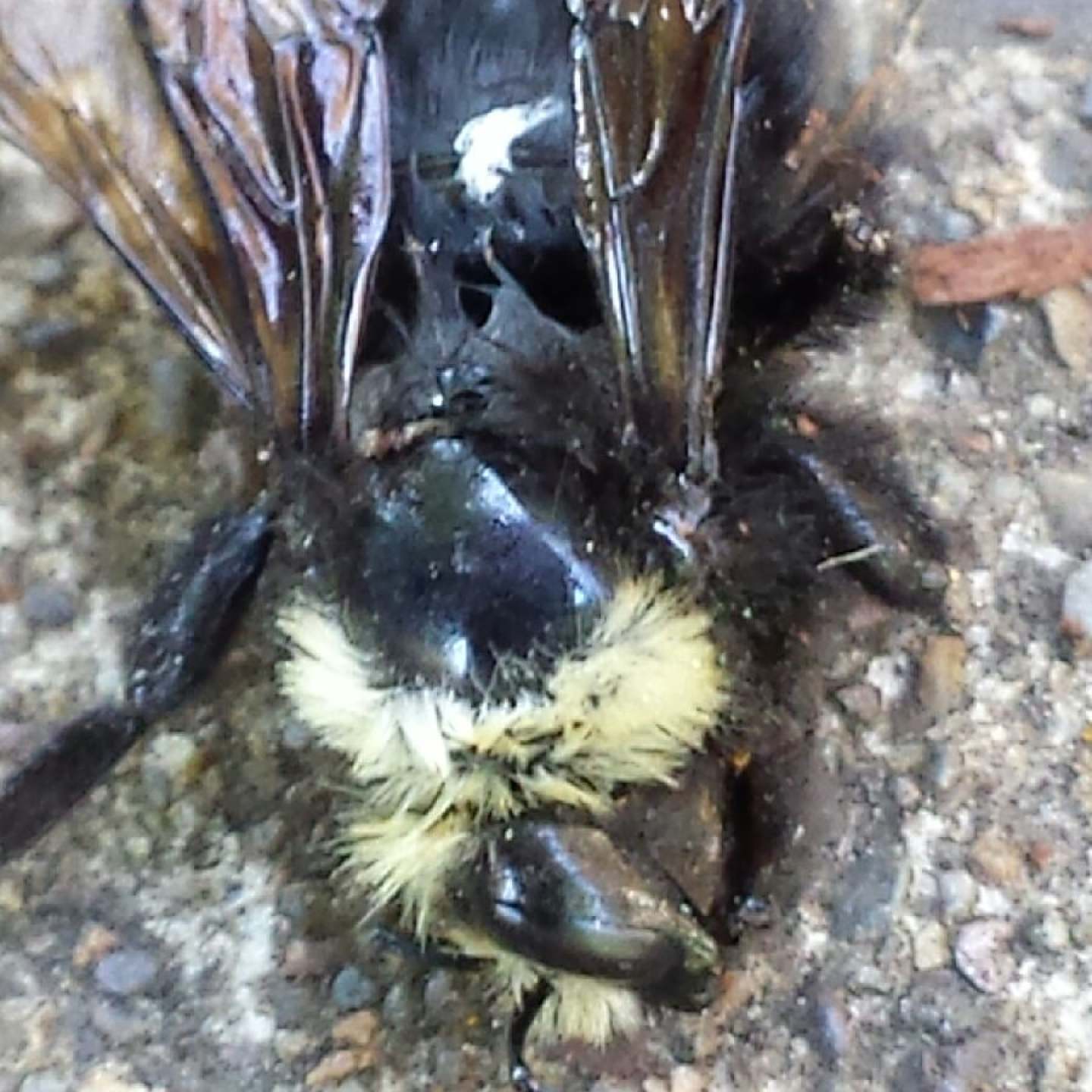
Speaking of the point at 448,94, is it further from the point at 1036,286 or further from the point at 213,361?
the point at 1036,286

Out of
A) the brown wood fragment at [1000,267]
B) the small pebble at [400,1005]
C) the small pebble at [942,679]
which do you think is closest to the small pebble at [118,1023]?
the small pebble at [400,1005]

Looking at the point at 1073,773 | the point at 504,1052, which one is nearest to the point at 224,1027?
the point at 504,1052

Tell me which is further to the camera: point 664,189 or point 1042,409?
point 1042,409

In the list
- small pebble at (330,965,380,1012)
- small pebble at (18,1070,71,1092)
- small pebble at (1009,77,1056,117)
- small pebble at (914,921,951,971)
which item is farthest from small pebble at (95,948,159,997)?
small pebble at (1009,77,1056,117)

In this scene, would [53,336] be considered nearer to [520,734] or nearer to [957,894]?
[520,734]

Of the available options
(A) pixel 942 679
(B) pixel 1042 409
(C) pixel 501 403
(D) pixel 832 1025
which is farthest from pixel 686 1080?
(B) pixel 1042 409
